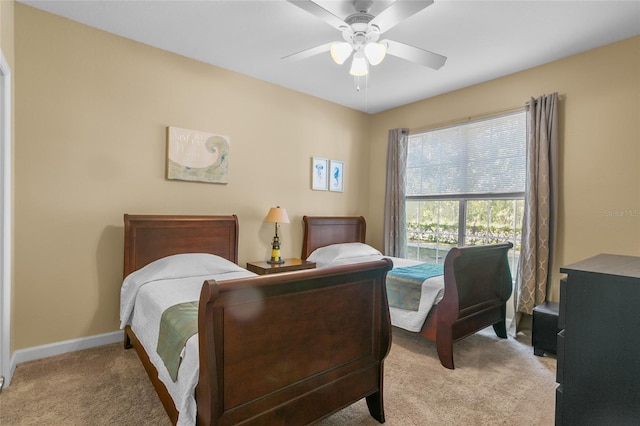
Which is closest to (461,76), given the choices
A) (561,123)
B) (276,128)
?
(561,123)

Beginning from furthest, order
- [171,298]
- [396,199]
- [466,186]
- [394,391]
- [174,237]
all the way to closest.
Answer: [396,199]
[466,186]
[174,237]
[394,391]
[171,298]

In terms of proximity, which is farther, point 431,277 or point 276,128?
point 276,128

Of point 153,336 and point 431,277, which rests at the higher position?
point 431,277

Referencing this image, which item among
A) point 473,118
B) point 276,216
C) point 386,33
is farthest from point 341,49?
point 473,118

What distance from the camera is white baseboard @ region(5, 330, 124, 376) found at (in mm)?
2568

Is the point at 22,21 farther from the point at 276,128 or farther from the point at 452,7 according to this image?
the point at 452,7

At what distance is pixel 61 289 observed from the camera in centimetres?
275

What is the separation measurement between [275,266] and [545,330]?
2633 millimetres

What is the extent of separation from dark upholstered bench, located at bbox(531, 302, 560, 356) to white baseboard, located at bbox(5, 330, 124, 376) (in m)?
3.80

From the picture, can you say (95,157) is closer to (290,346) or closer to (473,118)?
(290,346)

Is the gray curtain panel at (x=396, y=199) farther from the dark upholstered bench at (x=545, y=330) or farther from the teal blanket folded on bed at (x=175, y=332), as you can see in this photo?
the teal blanket folded on bed at (x=175, y=332)

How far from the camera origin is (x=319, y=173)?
4.52 m

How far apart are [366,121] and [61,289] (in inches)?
170

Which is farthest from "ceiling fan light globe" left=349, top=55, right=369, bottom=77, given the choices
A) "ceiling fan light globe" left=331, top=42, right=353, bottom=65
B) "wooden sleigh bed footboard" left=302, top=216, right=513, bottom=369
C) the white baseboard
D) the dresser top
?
the white baseboard
